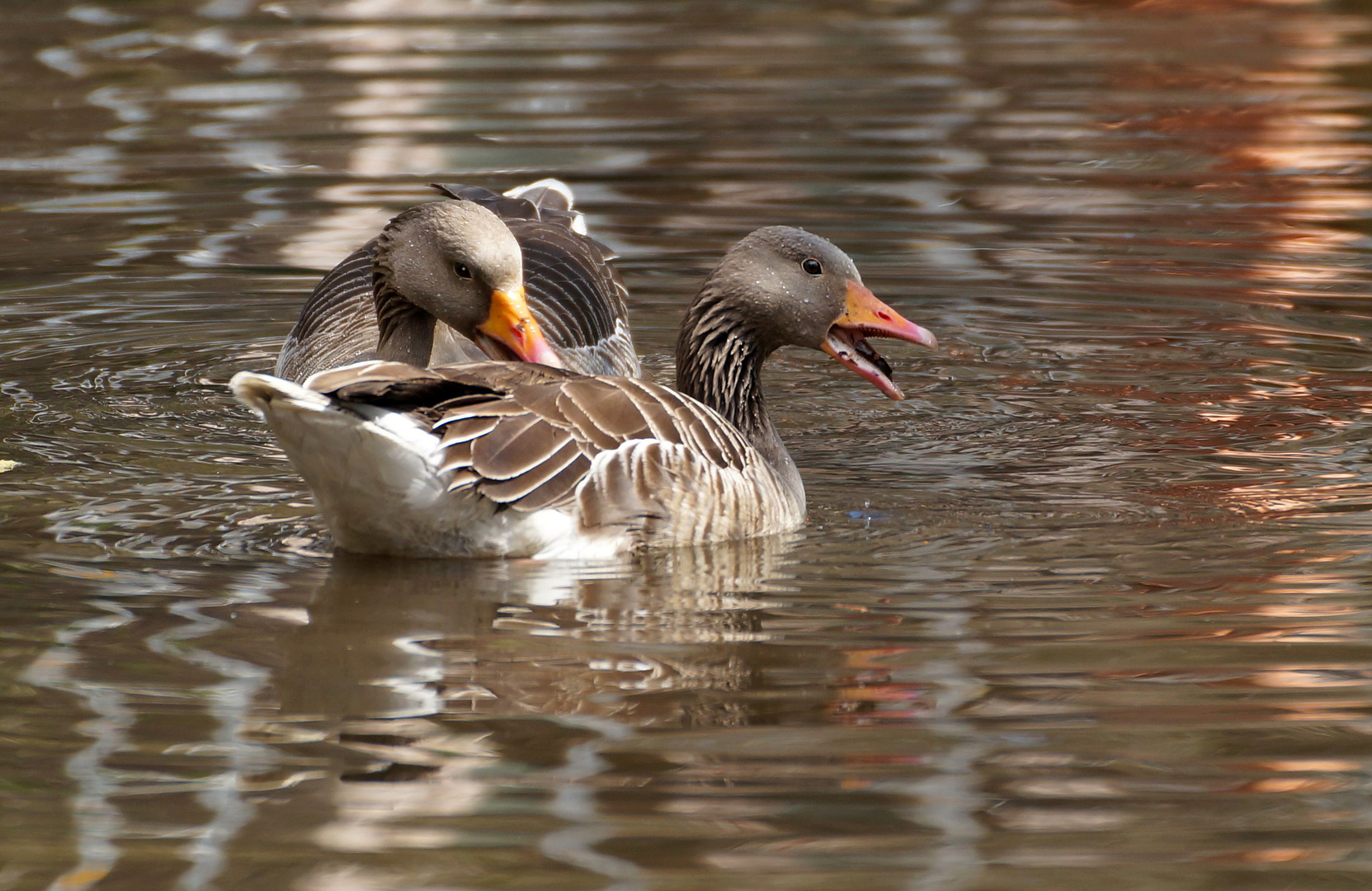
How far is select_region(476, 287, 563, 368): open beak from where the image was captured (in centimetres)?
847

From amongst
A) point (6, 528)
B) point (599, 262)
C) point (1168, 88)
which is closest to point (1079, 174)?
point (1168, 88)

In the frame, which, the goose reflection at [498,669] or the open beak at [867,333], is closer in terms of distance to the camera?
the goose reflection at [498,669]

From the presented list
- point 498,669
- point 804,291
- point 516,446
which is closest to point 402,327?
point 804,291

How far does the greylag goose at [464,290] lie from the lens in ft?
27.9

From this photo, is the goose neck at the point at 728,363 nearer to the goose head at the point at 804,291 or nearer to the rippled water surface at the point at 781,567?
the goose head at the point at 804,291

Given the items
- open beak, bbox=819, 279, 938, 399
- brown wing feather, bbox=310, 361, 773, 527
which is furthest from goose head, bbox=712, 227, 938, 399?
brown wing feather, bbox=310, 361, 773, 527

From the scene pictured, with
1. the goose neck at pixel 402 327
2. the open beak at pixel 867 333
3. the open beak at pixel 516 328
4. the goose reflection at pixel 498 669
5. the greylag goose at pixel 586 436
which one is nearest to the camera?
the goose reflection at pixel 498 669

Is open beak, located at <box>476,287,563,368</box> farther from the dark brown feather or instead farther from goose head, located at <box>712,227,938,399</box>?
the dark brown feather

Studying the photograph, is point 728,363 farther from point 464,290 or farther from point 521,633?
point 521,633

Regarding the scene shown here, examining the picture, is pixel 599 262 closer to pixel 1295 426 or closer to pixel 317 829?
pixel 1295 426

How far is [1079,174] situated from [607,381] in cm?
904

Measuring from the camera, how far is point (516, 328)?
8.50 meters

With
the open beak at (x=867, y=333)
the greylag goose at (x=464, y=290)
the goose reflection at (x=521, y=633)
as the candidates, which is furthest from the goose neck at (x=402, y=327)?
the open beak at (x=867, y=333)

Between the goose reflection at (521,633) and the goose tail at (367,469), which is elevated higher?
the goose tail at (367,469)
